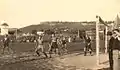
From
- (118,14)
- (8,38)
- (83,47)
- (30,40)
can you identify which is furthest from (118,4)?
(8,38)

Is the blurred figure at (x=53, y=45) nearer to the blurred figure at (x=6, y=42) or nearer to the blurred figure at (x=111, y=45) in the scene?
the blurred figure at (x=6, y=42)

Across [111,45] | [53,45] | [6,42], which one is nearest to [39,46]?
[53,45]

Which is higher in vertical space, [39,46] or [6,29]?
[6,29]

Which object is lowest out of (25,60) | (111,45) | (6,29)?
(25,60)

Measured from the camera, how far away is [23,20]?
197 cm

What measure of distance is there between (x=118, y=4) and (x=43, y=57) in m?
0.79

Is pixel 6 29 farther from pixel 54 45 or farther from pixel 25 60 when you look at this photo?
pixel 54 45

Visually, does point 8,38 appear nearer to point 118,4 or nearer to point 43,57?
point 43,57

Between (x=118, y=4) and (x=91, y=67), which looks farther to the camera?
(x=118, y=4)

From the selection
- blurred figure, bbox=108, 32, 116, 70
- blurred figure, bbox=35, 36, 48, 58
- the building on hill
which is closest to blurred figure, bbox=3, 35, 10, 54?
the building on hill

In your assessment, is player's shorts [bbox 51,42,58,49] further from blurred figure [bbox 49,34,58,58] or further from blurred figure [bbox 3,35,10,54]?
blurred figure [bbox 3,35,10,54]

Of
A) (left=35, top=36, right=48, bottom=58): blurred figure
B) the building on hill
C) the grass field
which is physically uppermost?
the building on hill

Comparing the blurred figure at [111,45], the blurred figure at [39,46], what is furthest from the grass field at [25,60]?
the blurred figure at [111,45]

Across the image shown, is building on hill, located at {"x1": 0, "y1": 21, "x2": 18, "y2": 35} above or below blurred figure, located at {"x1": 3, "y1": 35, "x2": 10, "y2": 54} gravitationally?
above
